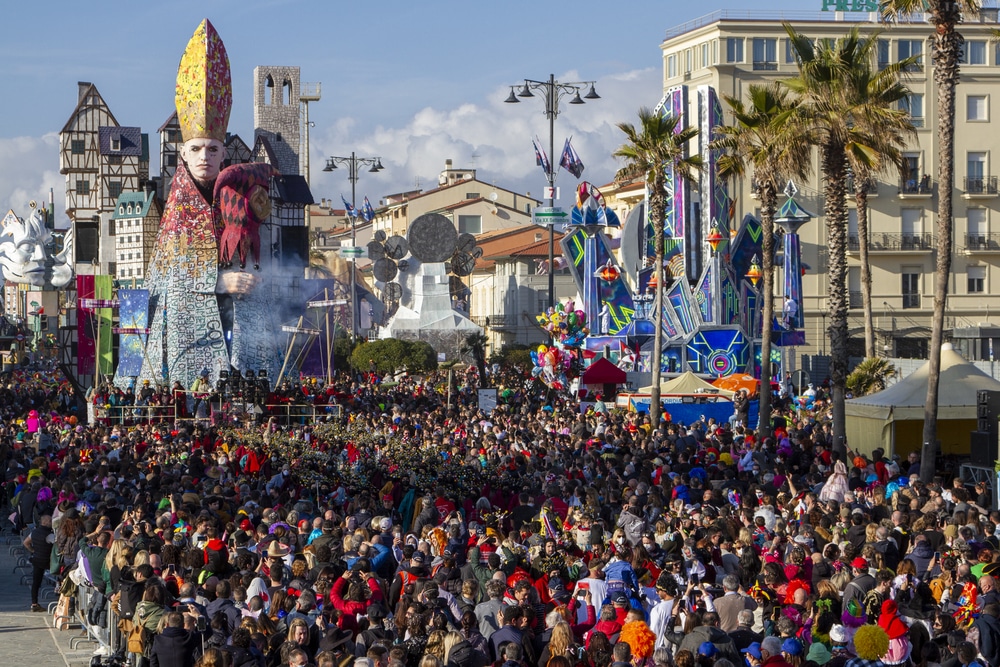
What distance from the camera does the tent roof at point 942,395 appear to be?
78.3 feet

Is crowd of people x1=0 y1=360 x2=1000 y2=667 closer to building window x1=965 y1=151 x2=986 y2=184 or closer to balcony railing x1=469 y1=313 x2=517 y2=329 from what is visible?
building window x1=965 y1=151 x2=986 y2=184

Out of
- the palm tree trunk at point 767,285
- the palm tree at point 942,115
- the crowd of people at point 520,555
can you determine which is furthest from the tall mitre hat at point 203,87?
the palm tree at point 942,115

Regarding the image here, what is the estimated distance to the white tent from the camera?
78.5 ft

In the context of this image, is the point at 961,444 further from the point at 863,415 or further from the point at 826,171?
the point at 826,171

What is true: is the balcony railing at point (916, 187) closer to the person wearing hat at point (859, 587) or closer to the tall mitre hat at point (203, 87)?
the tall mitre hat at point (203, 87)

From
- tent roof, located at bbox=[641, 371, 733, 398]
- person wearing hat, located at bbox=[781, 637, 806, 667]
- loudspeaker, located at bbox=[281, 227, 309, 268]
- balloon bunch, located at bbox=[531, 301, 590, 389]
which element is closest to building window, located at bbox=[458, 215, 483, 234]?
loudspeaker, located at bbox=[281, 227, 309, 268]

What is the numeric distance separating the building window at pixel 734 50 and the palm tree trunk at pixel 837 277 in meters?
36.6

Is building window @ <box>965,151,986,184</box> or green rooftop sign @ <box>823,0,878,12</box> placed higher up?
green rooftop sign @ <box>823,0,878,12</box>

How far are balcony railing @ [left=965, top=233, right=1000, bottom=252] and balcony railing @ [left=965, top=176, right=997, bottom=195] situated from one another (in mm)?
1815

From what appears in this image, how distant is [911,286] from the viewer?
63656 mm

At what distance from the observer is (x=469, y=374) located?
2073 inches

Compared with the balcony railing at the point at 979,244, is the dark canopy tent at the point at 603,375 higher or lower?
lower

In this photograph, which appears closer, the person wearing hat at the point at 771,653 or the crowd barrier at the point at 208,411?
the person wearing hat at the point at 771,653

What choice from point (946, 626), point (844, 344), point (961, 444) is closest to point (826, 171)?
point (844, 344)
